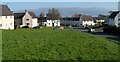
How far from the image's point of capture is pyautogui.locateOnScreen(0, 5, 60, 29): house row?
178 feet

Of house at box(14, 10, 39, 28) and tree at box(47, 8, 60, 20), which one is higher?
tree at box(47, 8, 60, 20)

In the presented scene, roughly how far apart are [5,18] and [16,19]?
2061cm

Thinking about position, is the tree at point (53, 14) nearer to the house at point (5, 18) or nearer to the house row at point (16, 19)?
the house row at point (16, 19)

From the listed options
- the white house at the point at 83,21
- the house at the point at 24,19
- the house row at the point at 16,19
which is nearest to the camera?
the house row at the point at 16,19

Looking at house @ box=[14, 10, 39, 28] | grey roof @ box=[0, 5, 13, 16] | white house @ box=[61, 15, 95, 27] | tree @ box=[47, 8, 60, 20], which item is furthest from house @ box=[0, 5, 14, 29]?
white house @ box=[61, 15, 95, 27]

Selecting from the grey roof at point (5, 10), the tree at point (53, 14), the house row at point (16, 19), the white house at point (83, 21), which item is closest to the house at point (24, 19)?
the house row at point (16, 19)

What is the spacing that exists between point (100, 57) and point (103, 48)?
2608 millimetres

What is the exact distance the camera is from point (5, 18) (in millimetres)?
54469

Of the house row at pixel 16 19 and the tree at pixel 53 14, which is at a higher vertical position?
the tree at pixel 53 14

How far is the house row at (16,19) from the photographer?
178 feet

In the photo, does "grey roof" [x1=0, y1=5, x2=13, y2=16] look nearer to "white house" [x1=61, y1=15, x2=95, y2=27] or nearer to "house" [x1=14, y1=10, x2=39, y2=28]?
"house" [x1=14, y1=10, x2=39, y2=28]

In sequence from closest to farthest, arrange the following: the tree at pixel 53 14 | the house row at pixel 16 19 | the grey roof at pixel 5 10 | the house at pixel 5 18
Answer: the house at pixel 5 18 < the grey roof at pixel 5 10 < the house row at pixel 16 19 < the tree at pixel 53 14

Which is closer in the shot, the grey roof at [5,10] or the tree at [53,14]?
the grey roof at [5,10]

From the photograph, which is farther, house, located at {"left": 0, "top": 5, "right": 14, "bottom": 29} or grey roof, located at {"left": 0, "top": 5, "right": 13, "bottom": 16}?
grey roof, located at {"left": 0, "top": 5, "right": 13, "bottom": 16}
